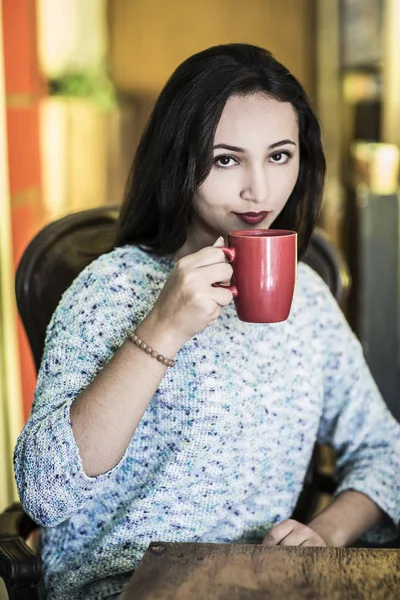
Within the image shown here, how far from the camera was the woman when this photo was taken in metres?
1.12

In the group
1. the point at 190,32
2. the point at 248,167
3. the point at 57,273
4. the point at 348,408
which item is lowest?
the point at 348,408

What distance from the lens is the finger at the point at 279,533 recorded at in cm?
121

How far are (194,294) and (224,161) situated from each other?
0.29 metres

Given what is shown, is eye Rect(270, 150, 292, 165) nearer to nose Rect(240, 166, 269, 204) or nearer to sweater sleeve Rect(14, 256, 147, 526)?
nose Rect(240, 166, 269, 204)

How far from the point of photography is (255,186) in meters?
1.22

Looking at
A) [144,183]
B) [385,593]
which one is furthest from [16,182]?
[385,593]

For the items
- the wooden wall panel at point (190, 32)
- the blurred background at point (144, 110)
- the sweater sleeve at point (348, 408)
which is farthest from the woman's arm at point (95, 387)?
the wooden wall panel at point (190, 32)


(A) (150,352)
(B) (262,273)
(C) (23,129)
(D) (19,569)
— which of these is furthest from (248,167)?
(C) (23,129)

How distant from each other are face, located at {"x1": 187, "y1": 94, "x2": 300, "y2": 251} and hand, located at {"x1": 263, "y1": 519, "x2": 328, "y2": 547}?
452mm

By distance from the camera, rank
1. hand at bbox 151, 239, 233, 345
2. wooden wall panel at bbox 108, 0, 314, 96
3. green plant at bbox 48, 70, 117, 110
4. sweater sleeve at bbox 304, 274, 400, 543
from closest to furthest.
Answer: hand at bbox 151, 239, 233, 345
sweater sleeve at bbox 304, 274, 400, 543
green plant at bbox 48, 70, 117, 110
wooden wall panel at bbox 108, 0, 314, 96

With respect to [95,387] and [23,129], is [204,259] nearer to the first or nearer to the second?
[95,387]

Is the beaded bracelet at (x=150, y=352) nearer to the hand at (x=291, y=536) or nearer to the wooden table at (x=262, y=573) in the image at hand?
the wooden table at (x=262, y=573)

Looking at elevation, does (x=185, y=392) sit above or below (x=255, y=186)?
below

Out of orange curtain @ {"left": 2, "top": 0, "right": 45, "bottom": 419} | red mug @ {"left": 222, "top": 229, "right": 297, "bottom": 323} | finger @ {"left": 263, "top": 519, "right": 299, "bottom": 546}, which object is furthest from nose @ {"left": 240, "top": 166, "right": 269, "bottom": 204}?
orange curtain @ {"left": 2, "top": 0, "right": 45, "bottom": 419}
